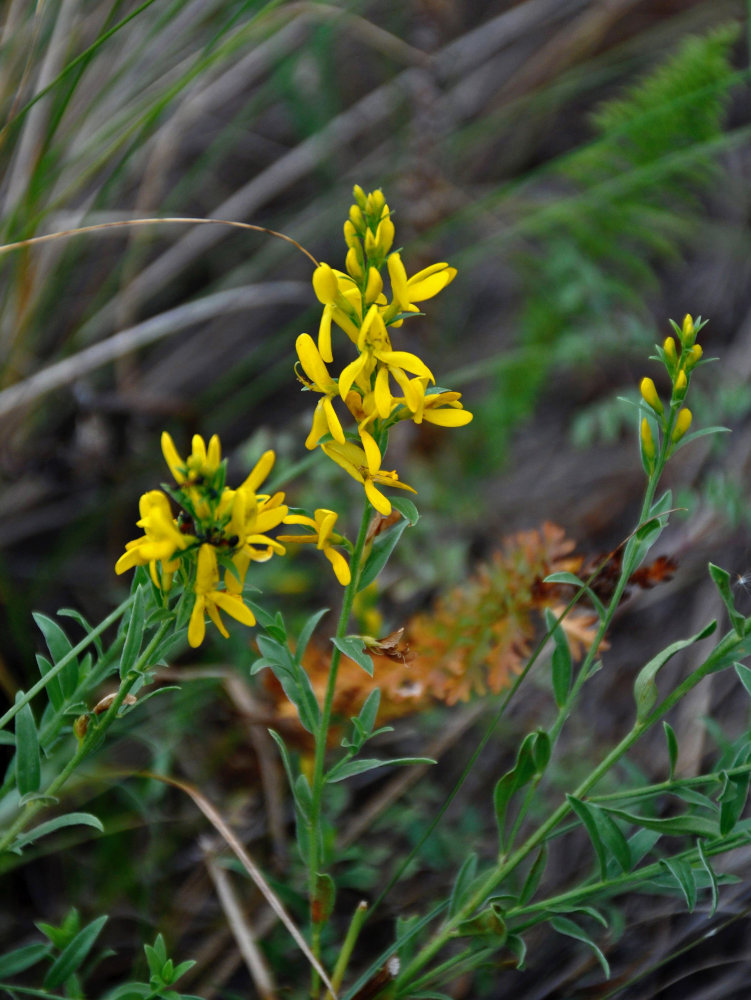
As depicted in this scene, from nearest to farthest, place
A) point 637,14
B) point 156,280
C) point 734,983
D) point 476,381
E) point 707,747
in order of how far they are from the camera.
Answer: point 734,983
point 707,747
point 156,280
point 476,381
point 637,14

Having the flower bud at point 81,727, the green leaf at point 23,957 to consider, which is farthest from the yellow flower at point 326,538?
the green leaf at point 23,957

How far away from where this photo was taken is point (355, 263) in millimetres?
912

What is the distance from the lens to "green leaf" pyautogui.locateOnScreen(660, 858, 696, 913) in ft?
3.27

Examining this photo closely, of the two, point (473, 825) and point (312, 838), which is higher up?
point (312, 838)

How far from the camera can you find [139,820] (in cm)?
166

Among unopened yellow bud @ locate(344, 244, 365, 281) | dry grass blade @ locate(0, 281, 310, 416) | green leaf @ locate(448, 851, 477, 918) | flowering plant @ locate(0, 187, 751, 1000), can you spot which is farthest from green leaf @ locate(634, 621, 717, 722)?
dry grass blade @ locate(0, 281, 310, 416)

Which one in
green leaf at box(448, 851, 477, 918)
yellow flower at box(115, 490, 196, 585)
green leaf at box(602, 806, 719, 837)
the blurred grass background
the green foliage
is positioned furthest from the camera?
the green foliage

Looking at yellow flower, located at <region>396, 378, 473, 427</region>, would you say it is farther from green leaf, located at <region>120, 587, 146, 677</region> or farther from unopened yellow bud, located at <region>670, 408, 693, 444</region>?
green leaf, located at <region>120, 587, 146, 677</region>

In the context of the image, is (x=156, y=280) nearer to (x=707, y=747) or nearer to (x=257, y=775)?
(x=257, y=775)

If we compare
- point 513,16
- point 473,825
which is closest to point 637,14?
point 513,16

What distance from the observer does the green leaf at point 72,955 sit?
1.09 meters

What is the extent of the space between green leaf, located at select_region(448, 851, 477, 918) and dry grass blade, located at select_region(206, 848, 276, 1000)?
31cm

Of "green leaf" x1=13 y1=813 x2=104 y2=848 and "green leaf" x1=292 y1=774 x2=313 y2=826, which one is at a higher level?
"green leaf" x1=13 y1=813 x2=104 y2=848

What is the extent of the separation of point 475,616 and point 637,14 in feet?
9.12
